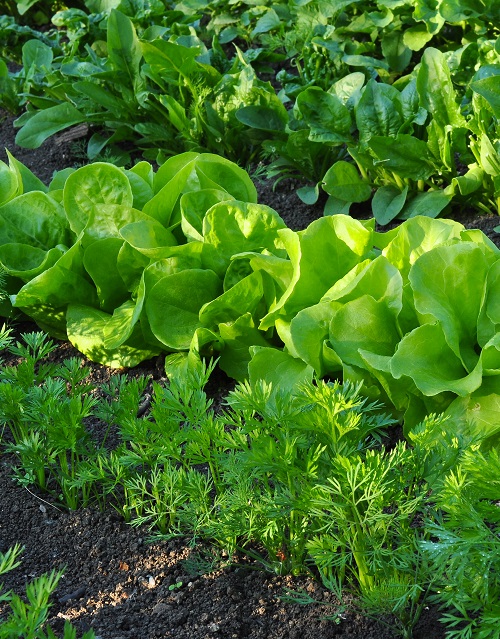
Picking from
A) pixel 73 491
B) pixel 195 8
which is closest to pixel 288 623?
pixel 73 491

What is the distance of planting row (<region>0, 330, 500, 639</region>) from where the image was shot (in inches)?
61.6

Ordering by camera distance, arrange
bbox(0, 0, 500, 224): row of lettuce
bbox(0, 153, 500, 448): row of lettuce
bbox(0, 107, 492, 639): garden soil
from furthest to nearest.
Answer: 1. bbox(0, 0, 500, 224): row of lettuce
2. bbox(0, 153, 500, 448): row of lettuce
3. bbox(0, 107, 492, 639): garden soil

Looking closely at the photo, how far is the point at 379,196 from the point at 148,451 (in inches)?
76.0

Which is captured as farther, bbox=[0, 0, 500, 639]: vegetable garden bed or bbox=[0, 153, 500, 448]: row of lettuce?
bbox=[0, 153, 500, 448]: row of lettuce

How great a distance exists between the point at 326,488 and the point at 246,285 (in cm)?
108

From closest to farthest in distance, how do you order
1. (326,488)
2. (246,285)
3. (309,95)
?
(326,488), (246,285), (309,95)

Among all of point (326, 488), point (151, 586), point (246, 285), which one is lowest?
point (151, 586)

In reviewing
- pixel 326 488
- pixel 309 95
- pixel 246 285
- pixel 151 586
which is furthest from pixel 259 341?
pixel 309 95

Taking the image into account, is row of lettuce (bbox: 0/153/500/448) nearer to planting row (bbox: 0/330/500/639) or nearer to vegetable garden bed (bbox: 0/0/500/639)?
vegetable garden bed (bbox: 0/0/500/639)

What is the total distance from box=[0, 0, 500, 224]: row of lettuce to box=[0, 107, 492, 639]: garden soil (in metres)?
1.80

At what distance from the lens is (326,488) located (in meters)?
1.63

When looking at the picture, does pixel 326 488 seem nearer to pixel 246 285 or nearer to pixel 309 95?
pixel 246 285

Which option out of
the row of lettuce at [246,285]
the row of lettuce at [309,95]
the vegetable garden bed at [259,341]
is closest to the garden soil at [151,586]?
the vegetable garden bed at [259,341]

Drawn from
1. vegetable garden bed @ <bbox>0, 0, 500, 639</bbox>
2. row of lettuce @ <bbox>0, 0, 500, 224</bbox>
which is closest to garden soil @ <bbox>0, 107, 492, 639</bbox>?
vegetable garden bed @ <bbox>0, 0, 500, 639</bbox>
